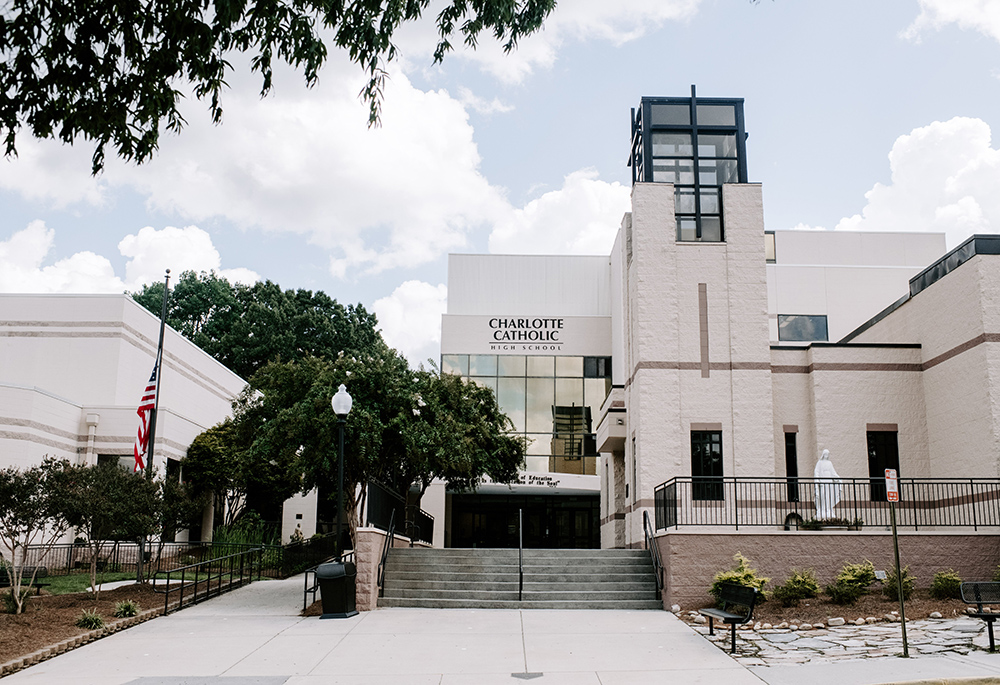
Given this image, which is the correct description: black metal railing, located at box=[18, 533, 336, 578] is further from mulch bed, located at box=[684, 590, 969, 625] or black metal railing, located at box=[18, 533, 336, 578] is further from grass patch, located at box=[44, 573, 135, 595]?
mulch bed, located at box=[684, 590, 969, 625]

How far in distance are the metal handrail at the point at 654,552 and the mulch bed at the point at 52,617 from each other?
9.96 meters

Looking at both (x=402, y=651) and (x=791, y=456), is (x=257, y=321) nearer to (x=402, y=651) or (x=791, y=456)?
(x=791, y=456)

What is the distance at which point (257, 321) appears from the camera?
5553cm

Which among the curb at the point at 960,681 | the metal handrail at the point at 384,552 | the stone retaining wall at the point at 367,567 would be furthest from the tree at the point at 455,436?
the curb at the point at 960,681

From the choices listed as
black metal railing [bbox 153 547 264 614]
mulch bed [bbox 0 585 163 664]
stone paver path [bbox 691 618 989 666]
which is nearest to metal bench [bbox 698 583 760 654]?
stone paver path [bbox 691 618 989 666]

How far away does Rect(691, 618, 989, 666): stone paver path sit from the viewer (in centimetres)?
1150

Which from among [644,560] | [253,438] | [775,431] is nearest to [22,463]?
[253,438]

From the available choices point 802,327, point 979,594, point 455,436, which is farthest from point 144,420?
point 802,327

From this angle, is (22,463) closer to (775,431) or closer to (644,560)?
(644,560)

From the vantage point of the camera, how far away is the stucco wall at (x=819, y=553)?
16.9 meters

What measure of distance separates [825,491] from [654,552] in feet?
13.5

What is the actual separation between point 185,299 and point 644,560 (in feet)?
155

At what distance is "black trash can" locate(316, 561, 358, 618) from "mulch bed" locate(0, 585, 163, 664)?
12.1 feet

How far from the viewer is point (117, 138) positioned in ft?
28.6
